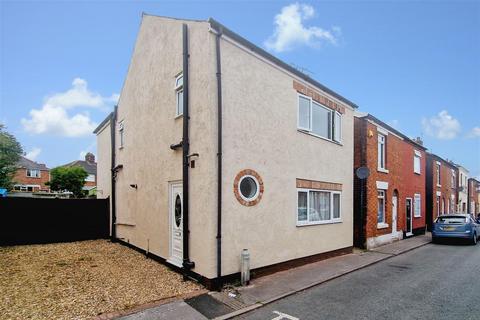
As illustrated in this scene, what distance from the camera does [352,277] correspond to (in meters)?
7.81

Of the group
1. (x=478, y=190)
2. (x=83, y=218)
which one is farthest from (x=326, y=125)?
(x=478, y=190)

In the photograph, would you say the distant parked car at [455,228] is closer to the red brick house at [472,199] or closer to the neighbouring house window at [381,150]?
the neighbouring house window at [381,150]

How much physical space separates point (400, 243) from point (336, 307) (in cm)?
1057

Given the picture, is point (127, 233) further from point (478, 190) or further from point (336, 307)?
point (478, 190)

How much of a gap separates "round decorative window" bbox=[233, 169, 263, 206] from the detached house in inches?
1.0

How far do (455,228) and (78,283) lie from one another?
16556 mm

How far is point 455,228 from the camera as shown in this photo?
572 inches

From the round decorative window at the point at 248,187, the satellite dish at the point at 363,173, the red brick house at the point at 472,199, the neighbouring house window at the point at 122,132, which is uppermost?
the neighbouring house window at the point at 122,132

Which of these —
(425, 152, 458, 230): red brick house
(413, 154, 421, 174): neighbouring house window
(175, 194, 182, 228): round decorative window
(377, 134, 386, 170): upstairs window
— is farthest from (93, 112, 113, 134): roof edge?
(425, 152, 458, 230): red brick house

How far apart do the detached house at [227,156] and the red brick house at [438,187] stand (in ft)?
44.8

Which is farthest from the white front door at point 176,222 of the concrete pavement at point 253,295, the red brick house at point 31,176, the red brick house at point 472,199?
the red brick house at point 31,176

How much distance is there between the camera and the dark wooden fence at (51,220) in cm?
1196

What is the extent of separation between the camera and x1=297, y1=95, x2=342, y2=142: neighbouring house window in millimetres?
9398

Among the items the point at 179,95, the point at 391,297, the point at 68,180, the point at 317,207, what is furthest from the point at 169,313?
the point at 68,180
